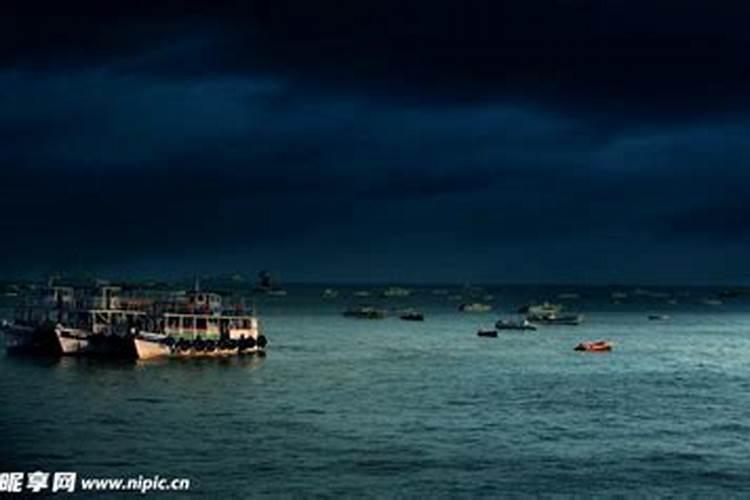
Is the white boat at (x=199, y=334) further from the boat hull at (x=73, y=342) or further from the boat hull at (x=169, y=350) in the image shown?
the boat hull at (x=73, y=342)

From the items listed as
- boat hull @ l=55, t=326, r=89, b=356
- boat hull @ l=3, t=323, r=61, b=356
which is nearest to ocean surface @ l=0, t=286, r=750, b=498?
boat hull @ l=3, t=323, r=61, b=356

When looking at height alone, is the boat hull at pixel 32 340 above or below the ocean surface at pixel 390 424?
above

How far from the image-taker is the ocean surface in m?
48.9

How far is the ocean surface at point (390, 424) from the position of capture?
160 ft

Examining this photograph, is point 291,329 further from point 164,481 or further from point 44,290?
point 164,481

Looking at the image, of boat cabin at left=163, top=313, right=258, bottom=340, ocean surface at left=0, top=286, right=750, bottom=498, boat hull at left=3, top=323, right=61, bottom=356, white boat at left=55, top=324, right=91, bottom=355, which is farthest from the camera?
boat hull at left=3, top=323, right=61, bottom=356

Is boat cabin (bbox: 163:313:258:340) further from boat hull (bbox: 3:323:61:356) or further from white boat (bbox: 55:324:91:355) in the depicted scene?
boat hull (bbox: 3:323:61:356)

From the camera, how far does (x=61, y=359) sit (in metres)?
106

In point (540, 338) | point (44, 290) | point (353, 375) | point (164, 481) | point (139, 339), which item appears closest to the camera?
point (164, 481)

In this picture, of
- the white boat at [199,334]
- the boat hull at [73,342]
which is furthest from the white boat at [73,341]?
the white boat at [199,334]

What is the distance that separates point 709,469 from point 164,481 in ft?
78.4

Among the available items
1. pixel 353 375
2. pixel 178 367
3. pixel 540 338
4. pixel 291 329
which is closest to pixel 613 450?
pixel 353 375

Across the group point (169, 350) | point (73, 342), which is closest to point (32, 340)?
point (73, 342)

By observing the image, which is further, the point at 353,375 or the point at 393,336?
the point at 393,336
